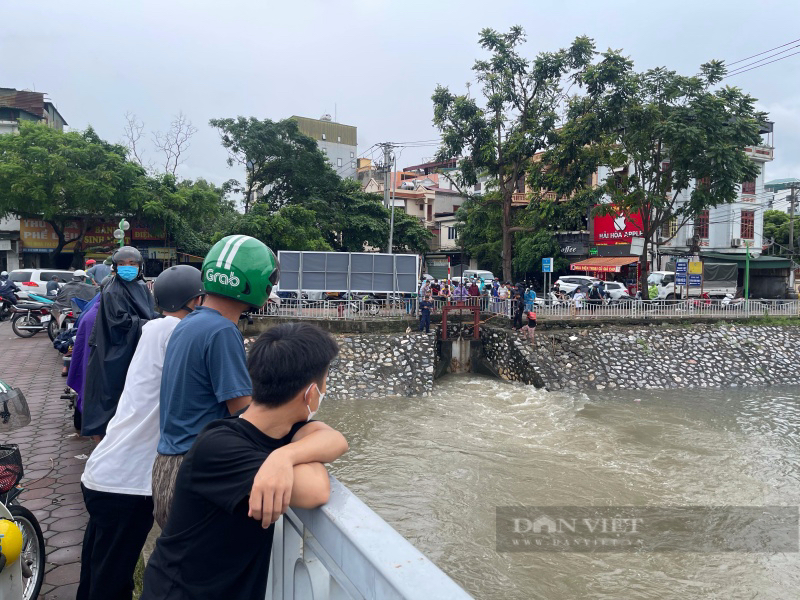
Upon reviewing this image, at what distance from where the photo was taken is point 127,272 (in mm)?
3719

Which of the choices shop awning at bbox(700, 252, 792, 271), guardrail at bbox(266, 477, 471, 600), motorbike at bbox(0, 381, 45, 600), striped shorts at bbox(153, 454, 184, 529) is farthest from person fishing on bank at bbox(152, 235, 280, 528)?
shop awning at bbox(700, 252, 792, 271)

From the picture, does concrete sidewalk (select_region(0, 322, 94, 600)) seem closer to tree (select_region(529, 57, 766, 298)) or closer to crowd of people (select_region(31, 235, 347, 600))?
crowd of people (select_region(31, 235, 347, 600))

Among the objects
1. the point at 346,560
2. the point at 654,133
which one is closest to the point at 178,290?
the point at 346,560

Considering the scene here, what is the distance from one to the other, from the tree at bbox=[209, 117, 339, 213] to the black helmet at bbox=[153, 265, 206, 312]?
901 inches

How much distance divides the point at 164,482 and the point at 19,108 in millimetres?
32334

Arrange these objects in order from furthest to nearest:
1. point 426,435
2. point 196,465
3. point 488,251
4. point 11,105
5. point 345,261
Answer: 1. point 488,251
2. point 11,105
3. point 345,261
4. point 426,435
5. point 196,465

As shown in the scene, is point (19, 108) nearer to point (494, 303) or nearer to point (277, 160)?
point (277, 160)

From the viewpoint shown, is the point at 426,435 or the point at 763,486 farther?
the point at 426,435

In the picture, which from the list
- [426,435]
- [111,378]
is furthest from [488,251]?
[111,378]

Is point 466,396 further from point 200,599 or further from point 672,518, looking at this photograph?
point 200,599

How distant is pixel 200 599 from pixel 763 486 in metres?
9.39

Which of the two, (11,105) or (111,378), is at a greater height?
(11,105)

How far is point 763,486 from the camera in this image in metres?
8.52

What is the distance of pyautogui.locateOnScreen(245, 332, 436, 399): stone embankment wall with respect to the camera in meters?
13.4
